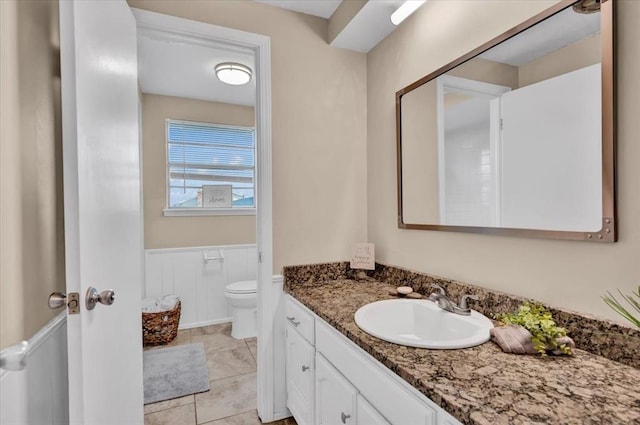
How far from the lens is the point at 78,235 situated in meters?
0.91

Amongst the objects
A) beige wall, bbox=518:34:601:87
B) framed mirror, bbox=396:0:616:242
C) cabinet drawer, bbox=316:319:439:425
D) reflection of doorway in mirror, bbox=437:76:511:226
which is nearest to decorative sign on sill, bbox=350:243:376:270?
framed mirror, bbox=396:0:616:242

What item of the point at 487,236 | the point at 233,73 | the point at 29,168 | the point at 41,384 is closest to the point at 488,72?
the point at 487,236

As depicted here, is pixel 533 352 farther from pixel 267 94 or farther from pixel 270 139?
pixel 267 94

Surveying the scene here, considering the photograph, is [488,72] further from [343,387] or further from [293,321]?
[293,321]

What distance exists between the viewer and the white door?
900 mm

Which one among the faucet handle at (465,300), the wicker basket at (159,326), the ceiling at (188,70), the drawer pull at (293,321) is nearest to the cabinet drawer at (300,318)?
the drawer pull at (293,321)

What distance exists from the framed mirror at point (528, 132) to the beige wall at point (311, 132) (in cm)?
47

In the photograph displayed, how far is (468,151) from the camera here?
1.41 meters

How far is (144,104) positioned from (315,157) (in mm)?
2253

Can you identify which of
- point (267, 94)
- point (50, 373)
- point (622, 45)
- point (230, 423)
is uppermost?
point (267, 94)

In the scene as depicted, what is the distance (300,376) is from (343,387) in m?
0.50

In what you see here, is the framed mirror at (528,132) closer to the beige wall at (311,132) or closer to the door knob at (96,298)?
the beige wall at (311,132)

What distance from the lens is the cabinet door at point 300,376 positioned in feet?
4.92

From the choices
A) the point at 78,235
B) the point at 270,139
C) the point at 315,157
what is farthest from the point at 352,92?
the point at 78,235
